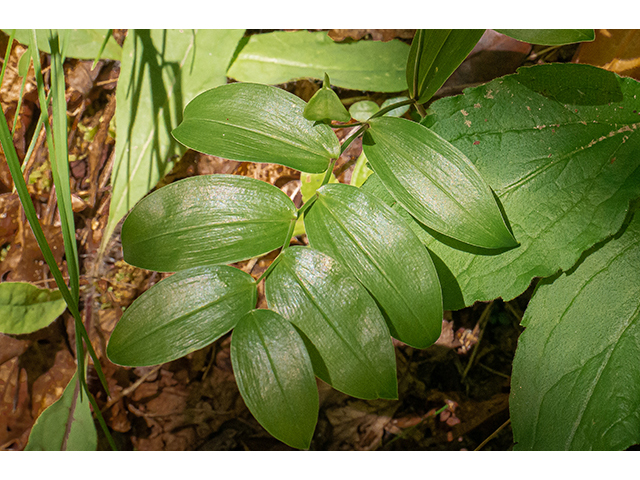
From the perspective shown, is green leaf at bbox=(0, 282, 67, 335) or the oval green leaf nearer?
the oval green leaf

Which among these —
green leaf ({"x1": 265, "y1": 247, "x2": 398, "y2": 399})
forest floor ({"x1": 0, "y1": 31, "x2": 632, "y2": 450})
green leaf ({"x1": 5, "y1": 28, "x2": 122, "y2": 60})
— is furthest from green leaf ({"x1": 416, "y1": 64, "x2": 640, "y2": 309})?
green leaf ({"x1": 5, "y1": 28, "x2": 122, "y2": 60})

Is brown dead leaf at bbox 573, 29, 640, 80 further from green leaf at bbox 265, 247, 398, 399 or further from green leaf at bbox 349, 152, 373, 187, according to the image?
green leaf at bbox 265, 247, 398, 399

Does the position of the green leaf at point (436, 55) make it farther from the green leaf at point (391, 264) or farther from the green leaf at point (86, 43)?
the green leaf at point (86, 43)

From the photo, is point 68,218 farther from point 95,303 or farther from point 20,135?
point 20,135

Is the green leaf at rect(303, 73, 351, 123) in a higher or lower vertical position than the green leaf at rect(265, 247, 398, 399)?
higher

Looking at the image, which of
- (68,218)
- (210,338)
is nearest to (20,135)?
(68,218)

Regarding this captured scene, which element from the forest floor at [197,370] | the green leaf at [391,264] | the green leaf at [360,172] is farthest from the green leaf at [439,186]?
the forest floor at [197,370]
